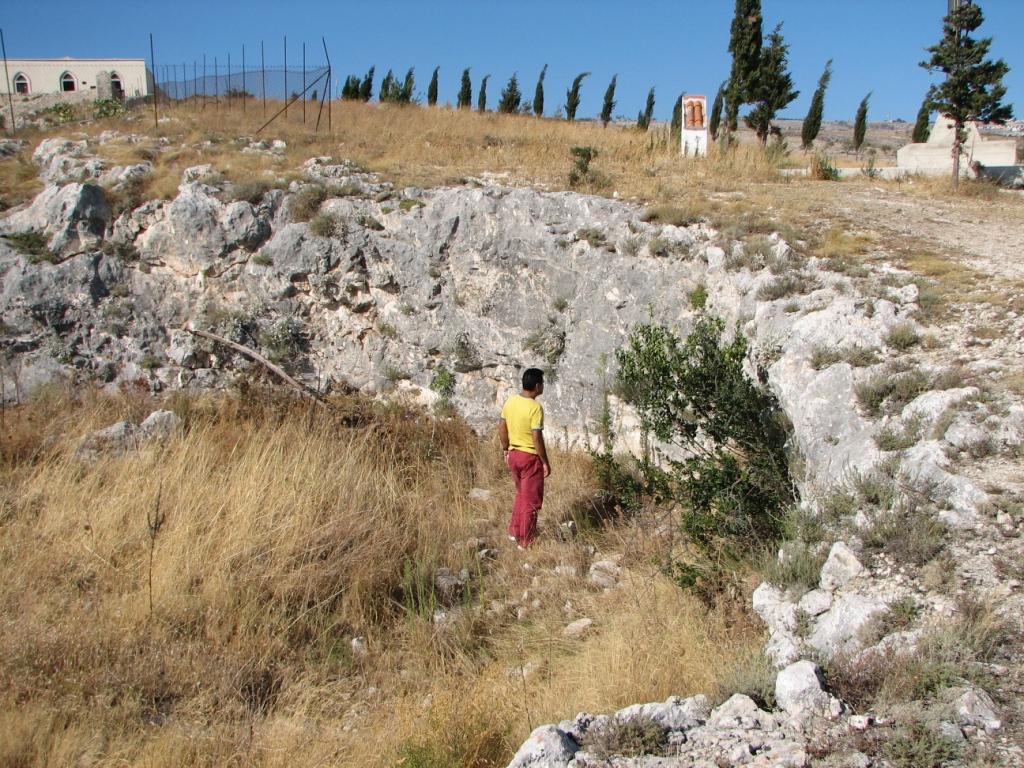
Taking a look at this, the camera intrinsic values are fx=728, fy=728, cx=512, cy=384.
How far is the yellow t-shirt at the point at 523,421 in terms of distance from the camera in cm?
564

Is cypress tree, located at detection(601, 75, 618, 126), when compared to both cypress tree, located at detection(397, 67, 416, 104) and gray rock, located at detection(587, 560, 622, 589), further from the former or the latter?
gray rock, located at detection(587, 560, 622, 589)

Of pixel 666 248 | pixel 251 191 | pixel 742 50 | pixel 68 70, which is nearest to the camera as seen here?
pixel 666 248

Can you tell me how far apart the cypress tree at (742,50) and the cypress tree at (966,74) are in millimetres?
7335

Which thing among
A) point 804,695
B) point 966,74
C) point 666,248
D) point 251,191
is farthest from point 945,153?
point 804,695

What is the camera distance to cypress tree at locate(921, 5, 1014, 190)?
502 inches

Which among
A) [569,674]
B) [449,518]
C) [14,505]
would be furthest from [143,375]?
[569,674]

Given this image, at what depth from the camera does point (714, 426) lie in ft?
19.0

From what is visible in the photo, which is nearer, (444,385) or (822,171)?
(444,385)

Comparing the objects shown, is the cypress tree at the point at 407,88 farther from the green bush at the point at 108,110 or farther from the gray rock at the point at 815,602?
the gray rock at the point at 815,602

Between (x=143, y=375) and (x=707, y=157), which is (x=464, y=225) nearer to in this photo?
(x=143, y=375)

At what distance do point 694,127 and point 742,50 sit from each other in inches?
357

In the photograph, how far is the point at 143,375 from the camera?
9.42 m

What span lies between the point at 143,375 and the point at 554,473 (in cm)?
570

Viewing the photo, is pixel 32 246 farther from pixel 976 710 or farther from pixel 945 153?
pixel 945 153
